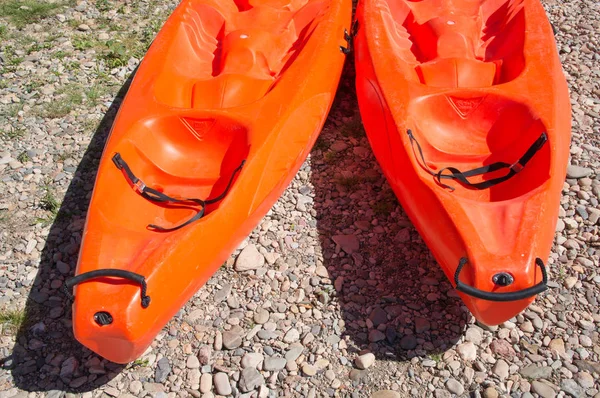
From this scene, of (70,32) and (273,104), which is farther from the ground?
(273,104)

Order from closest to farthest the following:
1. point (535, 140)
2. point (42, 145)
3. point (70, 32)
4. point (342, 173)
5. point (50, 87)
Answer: point (535, 140)
point (342, 173)
point (42, 145)
point (50, 87)
point (70, 32)

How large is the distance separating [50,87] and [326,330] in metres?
2.96

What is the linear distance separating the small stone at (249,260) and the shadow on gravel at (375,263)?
0.35 m

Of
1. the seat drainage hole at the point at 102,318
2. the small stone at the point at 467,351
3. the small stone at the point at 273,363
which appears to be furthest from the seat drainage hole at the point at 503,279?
the seat drainage hole at the point at 102,318

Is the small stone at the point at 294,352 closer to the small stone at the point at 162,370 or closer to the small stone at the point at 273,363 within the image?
the small stone at the point at 273,363

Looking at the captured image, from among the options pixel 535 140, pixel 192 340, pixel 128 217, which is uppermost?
pixel 535 140

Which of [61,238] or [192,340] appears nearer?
[192,340]

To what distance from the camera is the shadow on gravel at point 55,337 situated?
2.64 m

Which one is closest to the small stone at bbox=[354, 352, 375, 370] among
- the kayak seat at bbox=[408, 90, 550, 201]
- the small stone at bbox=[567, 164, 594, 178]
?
the kayak seat at bbox=[408, 90, 550, 201]

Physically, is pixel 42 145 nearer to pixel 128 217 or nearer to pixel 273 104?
pixel 128 217


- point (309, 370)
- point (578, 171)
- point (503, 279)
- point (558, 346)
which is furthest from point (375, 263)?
point (578, 171)

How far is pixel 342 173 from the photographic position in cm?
359

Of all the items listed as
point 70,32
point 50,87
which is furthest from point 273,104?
point 70,32

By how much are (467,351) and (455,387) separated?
0.19m
